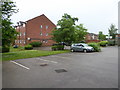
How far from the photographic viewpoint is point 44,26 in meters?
34.3

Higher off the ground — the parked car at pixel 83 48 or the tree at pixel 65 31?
the tree at pixel 65 31

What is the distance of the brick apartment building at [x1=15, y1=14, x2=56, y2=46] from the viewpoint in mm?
30070

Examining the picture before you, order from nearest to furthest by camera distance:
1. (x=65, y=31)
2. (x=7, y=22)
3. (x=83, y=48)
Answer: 1. (x=7, y=22)
2. (x=83, y=48)
3. (x=65, y=31)

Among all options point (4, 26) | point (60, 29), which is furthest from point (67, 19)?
point (4, 26)

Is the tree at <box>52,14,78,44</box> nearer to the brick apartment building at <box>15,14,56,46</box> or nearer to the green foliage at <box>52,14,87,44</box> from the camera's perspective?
the green foliage at <box>52,14,87,44</box>

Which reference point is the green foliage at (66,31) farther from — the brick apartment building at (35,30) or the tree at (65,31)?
the brick apartment building at (35,30)

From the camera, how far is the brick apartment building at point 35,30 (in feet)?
98.7

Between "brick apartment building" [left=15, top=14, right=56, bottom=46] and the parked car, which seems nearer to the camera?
the parked car

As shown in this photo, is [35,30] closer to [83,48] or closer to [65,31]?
[65,31]

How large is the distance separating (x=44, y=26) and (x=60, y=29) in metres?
17.5

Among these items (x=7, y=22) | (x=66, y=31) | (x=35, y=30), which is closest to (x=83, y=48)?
(x=66, y=31)

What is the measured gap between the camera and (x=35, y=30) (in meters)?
31.9

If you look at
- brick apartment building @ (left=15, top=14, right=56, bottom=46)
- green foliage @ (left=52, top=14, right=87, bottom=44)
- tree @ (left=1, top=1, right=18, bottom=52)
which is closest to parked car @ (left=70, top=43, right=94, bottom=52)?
green foliage @ (left=52, top=14, right=87, bottom=44)

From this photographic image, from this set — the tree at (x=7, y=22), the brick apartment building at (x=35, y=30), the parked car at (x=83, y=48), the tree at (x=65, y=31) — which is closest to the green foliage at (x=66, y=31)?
the tree at (x=65, y=31)
